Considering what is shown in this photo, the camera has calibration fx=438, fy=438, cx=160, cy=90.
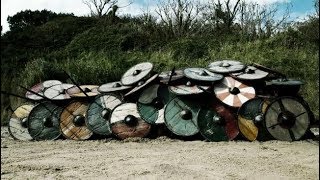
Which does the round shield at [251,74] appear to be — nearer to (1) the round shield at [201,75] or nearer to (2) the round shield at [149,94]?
(1) the round shield at [201,75]

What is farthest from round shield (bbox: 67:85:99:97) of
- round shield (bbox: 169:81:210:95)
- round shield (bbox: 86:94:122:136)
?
round shield (bbox: 169:81:210:95)

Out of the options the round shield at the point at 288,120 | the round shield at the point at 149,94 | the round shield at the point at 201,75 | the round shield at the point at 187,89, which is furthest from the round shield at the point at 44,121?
the round shield at the point at 288,120

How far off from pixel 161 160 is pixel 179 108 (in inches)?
105

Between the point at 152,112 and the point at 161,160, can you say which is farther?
the point at 152,112

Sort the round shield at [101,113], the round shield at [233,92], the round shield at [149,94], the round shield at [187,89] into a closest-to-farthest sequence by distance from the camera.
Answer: the round shield at [233,92] → the round shield at [187,89] → the round shield at [149,94] → the round shield at [101,113]

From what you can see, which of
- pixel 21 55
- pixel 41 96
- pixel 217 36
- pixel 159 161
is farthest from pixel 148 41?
pixel 159 161

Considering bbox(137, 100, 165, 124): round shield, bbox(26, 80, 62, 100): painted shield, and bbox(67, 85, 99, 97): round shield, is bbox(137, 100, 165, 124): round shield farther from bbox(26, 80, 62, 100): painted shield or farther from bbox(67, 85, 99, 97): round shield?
bbox(26, 80, 62, 100): painted shield

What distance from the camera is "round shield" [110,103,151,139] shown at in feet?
31.7

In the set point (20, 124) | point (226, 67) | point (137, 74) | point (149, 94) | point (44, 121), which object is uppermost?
point (226, 67)

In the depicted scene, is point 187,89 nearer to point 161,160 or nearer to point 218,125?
point 218,125

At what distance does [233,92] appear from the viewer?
9.41 m

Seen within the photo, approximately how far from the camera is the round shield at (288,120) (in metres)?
8.58

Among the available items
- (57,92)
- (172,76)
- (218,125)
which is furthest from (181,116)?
(57,92)

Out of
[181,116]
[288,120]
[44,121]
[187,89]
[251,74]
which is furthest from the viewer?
[44,121]
